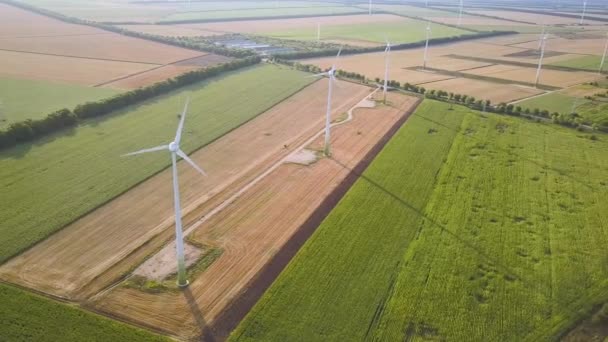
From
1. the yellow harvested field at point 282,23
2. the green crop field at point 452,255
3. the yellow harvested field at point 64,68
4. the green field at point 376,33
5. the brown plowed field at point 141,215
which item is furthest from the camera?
the yellow harvested field at point 282,23

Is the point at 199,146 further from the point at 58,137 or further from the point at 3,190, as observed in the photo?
the point at 3,190

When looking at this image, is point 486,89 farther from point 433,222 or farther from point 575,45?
point 575,45

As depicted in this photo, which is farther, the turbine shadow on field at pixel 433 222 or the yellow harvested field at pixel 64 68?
the yellow harvested field at pixel 64 68

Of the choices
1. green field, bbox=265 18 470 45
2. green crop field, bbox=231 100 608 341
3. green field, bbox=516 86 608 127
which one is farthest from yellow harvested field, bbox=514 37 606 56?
green crop field, bbox=231 100 608 341

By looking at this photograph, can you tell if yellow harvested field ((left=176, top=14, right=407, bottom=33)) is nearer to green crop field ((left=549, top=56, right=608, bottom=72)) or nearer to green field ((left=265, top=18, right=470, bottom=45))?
green field ((left=265, top=18, right=470, bottom=45))

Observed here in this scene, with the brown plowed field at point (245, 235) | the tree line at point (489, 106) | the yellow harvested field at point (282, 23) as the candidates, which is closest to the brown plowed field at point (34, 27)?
the yellow harvested field at point (282, 23)

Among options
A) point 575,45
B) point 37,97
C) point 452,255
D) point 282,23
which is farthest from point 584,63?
point 37,97

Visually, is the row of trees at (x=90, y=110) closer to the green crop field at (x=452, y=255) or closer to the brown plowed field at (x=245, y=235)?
the brown plowed field at (x=245, y=235)
